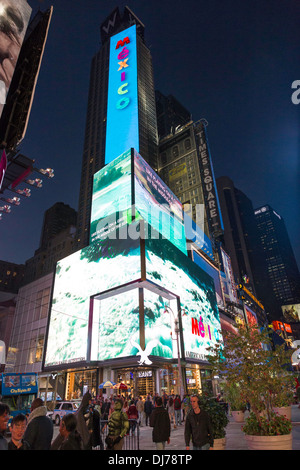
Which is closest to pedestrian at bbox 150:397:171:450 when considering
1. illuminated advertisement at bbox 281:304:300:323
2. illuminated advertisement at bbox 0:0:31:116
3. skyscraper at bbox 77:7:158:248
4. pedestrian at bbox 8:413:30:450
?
pedestrian at bbox 8:413:30:450

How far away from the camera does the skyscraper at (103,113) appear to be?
84.0m

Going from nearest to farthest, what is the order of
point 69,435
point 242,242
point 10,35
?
point 69,435 < point 10,35 < point 242,242

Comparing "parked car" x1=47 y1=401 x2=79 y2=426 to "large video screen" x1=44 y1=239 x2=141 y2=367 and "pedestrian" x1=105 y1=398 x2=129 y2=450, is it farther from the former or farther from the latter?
"pedestrian" x1=105 y1=398 x2=129 y2=450

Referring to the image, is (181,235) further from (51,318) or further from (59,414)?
(59,414)

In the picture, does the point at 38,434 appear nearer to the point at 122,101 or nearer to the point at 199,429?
the point at 199,429

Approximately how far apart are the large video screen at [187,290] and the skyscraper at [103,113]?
48.1 m

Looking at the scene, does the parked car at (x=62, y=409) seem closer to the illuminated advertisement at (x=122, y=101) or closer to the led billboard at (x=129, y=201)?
the led billboard at (x=129, y=201)

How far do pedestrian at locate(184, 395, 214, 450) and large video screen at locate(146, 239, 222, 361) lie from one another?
22842mm

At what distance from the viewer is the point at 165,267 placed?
33281 mm

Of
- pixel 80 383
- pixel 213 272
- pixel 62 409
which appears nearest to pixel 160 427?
pixel 62 409

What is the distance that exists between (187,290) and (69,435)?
112 ft

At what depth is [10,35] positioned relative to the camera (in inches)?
893

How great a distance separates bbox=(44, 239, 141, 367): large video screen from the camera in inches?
1204
